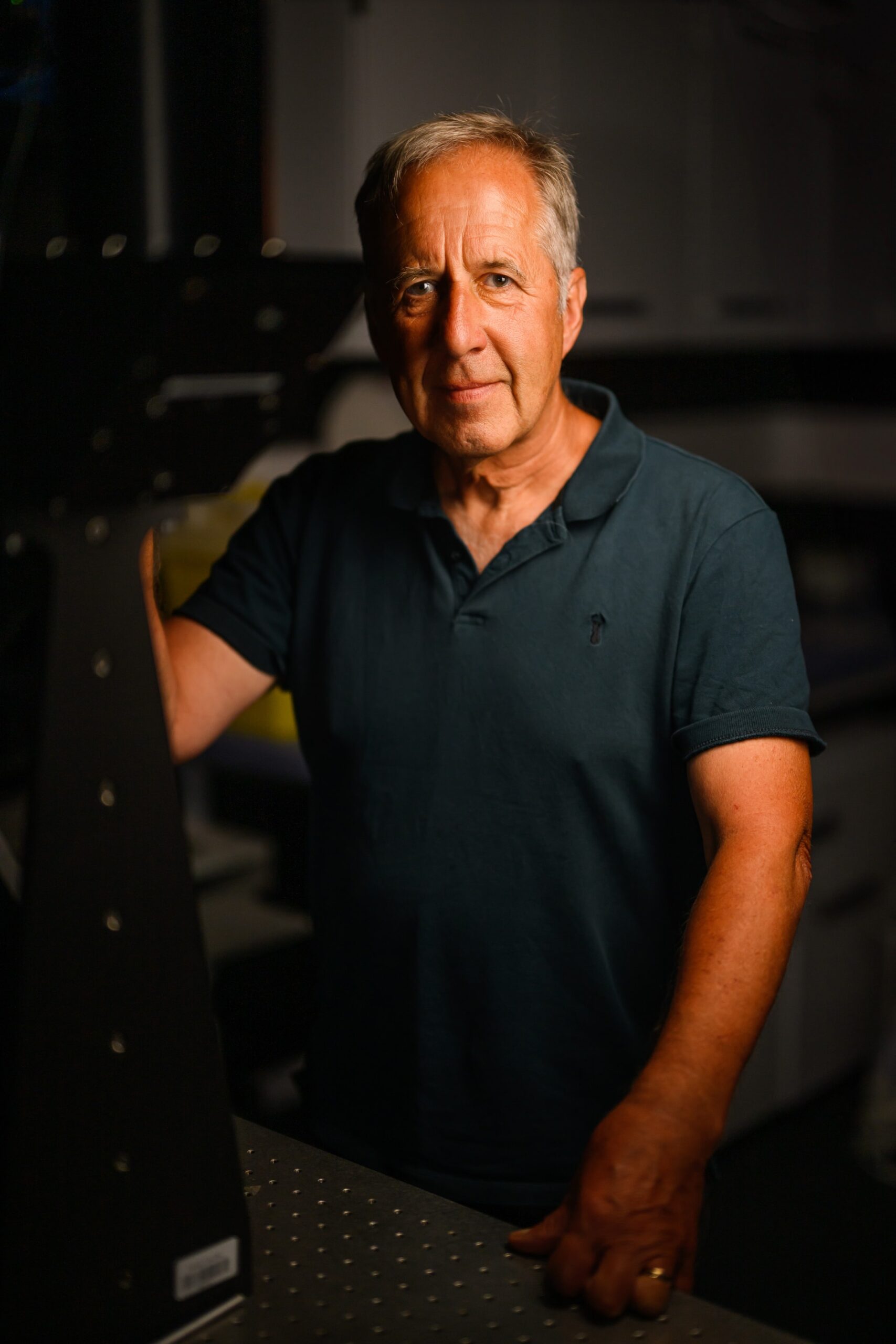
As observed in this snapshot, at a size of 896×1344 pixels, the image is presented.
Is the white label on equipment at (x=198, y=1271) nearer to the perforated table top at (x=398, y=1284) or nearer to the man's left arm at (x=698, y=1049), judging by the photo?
the perforated table top at (x=398, y=1284)

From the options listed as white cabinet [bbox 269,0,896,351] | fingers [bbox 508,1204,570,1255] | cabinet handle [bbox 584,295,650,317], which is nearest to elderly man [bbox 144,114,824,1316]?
fingers [bbox 508,1204,570,1255]

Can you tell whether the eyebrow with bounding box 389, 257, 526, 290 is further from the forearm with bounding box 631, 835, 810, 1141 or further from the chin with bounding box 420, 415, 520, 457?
the forearm with bounding box 631, 835, 810, 1141

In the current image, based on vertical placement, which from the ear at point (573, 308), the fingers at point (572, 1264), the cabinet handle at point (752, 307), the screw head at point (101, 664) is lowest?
the fingers at point (572, 1264)

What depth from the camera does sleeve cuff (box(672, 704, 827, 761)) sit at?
898 millimetres

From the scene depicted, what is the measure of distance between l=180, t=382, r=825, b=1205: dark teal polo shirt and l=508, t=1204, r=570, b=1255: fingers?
1.02 feet

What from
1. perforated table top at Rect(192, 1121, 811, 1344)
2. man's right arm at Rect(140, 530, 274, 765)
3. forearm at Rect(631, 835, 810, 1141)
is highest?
man's right arm at Rect(140, 530, 274, 765)

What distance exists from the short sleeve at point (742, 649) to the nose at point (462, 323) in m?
0.23

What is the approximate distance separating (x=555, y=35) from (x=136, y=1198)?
184 centimetres

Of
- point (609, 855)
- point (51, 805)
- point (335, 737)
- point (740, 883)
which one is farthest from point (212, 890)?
point (51, 805)

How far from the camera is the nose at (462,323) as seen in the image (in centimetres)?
93

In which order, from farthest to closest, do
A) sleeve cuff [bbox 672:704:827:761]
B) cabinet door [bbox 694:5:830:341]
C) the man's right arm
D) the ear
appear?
cabinet door [bbox 694:5:830:341] → the man's right arm → the ear → sleeve cuff [bbox 672:704:827:761]

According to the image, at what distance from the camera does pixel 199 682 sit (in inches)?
44.5

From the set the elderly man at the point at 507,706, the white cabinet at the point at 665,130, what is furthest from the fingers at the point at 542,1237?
the white cabinet at the point at 665,130

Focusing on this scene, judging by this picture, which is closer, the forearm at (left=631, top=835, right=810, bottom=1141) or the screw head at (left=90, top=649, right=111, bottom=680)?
the screw head at (left=90, top=649, right=111, bottom=680)
